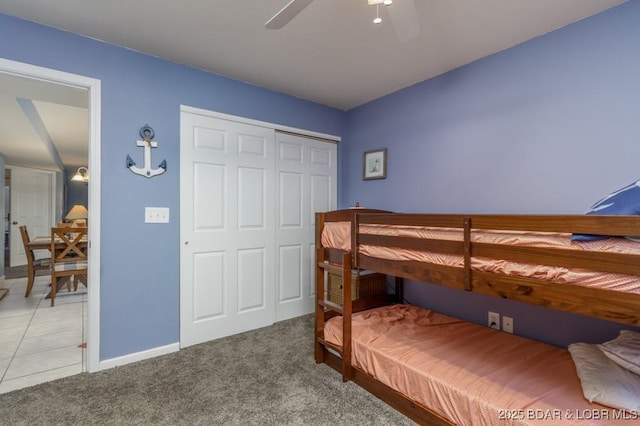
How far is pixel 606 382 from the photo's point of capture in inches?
52.0

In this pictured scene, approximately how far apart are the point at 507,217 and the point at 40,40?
2.98 m

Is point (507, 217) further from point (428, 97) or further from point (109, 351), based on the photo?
point (109, 351)

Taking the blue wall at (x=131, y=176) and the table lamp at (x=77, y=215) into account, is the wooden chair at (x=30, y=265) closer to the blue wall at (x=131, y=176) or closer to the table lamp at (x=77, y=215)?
the table lamp at (x=77, y=215)

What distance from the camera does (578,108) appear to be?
195cm

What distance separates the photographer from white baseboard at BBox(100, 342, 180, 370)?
2.20m

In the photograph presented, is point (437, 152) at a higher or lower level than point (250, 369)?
higher

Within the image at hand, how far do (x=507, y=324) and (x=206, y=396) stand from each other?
2.15m

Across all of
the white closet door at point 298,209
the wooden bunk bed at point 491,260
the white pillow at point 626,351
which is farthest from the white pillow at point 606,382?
the white closet door at point 298,209

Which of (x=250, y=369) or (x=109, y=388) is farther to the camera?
(x=250, y=369)

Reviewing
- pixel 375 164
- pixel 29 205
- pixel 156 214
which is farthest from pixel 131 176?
pixel 29 205

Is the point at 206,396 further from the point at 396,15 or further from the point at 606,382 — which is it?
the point at 396,15

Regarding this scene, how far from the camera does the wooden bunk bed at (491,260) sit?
106 cm

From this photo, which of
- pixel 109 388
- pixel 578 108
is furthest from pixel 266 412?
pixel 578 108

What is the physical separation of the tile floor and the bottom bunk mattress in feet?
6.67
